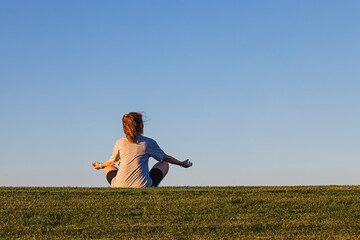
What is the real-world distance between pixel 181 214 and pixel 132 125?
3.22 m

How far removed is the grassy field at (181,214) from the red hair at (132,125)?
1304 millimetres

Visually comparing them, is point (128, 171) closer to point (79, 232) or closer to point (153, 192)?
point (153, 192)

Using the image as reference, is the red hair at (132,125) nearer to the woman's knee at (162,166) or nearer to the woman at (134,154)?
the woman at (134,154)

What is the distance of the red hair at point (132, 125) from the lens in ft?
32.0

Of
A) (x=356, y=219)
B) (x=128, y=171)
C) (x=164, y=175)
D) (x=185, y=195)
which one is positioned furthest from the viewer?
(x=164, y=175)

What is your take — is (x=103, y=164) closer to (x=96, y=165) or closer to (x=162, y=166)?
(x=96, y=165)

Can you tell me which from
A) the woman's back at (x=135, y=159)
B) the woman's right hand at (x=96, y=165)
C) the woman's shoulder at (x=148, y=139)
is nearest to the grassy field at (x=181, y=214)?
the woman's back at (x=135, y=159)

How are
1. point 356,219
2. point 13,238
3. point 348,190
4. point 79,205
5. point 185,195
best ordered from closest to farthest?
point 13,238, point 356,219, point 79,205, point 185,195, point 348,190

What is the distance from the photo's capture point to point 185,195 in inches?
330

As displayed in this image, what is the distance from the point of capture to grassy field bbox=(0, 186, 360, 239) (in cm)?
607

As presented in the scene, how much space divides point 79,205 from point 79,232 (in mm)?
1442

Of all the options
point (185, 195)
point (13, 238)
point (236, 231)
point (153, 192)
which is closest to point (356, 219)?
point (236, 231)

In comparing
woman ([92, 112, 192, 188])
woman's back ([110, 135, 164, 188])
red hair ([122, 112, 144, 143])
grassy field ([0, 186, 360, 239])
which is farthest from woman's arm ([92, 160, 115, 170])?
grassy field ([0, 186, 360, 239])

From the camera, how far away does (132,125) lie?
32.0ft
